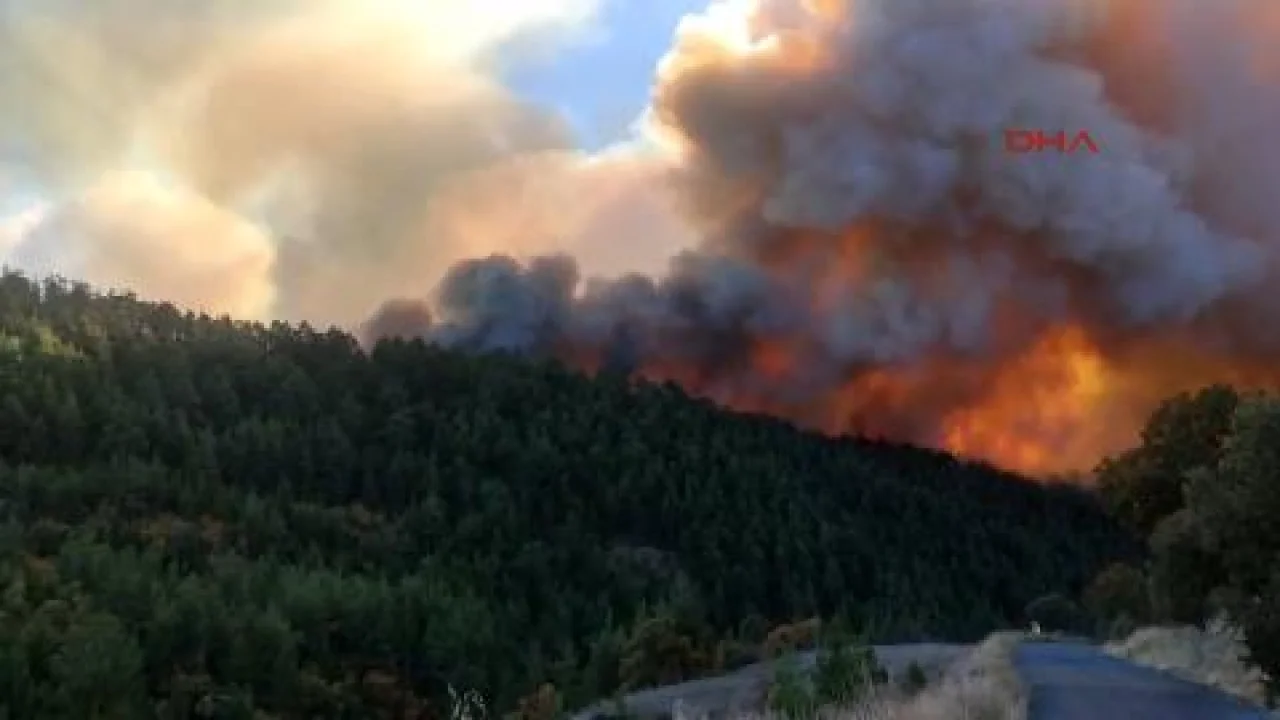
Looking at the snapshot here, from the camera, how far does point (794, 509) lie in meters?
170

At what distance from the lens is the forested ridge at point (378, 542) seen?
8538 centimetres

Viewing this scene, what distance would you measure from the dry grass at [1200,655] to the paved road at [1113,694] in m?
1.94

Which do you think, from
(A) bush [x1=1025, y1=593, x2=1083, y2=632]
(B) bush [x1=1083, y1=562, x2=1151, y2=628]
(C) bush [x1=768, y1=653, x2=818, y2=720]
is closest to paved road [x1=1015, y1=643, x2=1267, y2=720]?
(C) bush [x1=768, y1=653, x2=818, y2=720]

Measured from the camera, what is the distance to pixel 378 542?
432 feet

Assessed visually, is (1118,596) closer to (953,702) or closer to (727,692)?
(727,692)

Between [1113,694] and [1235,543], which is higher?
[1235,543]

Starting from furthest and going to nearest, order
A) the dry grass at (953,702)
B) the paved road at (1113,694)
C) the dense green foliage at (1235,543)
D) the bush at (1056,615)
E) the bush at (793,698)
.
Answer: the bush at (1056,615) < the dense green foliage at (1235,543) < the paved road at (1113,694) < the bush at (793,698) < the dry grass at (953,702)

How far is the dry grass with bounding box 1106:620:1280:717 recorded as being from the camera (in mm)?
30500

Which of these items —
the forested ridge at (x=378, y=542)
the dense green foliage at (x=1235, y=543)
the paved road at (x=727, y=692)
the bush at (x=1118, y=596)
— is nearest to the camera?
the paved road at (x=727, y=692)

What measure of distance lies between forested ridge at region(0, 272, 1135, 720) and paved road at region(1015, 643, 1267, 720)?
19864mm

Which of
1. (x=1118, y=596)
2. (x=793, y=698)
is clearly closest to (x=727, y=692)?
(x=793, y=698)

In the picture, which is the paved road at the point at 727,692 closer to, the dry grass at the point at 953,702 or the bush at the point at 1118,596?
the dry grass at the point at 953,702

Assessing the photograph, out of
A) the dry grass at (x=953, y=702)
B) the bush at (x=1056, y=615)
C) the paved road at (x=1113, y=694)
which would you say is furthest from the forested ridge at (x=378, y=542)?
the dry grass at (x=953, y=702)

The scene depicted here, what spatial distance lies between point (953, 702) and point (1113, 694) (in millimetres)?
6135
